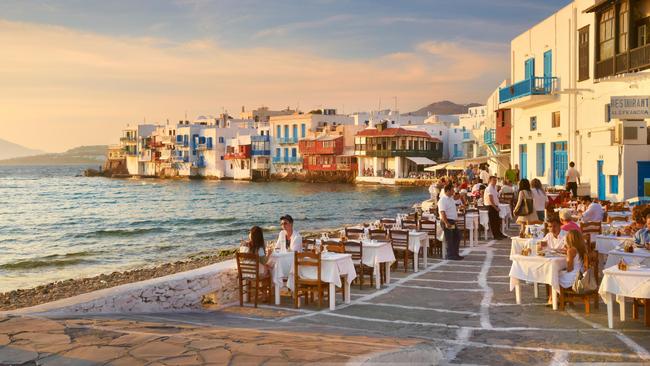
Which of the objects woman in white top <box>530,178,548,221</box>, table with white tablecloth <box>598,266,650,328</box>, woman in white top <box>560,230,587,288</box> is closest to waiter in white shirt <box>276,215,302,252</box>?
woman in white top <box>560,230,587,288</box>

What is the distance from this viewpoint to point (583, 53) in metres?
24.6

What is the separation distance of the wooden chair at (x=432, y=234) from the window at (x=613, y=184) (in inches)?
308

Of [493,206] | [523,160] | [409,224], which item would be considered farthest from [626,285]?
[523,160]

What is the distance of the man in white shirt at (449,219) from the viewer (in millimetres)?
15273

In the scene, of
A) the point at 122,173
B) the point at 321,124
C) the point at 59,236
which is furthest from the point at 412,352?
the point at 122,173

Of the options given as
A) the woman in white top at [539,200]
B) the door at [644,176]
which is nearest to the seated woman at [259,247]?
the woman in white top at [539,200]

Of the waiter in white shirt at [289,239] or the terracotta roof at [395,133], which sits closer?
the waiter in white shirt at [289,239]

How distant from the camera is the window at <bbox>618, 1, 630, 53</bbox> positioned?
20.1 meters

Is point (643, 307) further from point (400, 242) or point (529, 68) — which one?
point (529, 68)

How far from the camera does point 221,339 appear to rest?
6766 millimetres

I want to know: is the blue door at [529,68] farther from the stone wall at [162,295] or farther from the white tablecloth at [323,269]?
the stone wall at [162,295]

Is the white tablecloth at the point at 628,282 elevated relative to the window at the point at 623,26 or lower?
lower

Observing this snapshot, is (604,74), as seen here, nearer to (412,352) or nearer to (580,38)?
(580,38)

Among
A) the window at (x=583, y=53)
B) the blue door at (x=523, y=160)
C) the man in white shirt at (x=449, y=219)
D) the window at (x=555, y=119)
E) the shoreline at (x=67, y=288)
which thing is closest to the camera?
the man in white shirt at (x=449, y=219)
